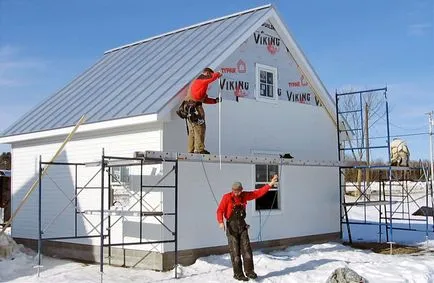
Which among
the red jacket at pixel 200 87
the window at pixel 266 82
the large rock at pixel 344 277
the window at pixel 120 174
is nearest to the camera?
the large rock at pixel 344 277

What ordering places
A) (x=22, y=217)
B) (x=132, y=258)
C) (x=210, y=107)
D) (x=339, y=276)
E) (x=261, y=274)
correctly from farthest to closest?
(x=22, y=217)
(x=210, y=107)
(x=132, y=258)
(x=261, y=274)
(x=339, y=276)

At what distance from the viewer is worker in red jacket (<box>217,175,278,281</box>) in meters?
10.9

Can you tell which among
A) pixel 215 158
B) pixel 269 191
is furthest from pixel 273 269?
pixel 269 191

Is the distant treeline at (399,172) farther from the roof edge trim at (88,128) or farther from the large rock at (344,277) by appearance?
the roof edge trim at (88,128)

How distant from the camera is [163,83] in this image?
13.5 metres

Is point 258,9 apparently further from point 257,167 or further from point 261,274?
point 261,274

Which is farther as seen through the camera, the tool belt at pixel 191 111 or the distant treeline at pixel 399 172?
the distant treeline at pixel 399 172

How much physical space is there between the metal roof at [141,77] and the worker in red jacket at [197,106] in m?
0.49

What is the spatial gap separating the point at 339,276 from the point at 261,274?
1714 millimetres

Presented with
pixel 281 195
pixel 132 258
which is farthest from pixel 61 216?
pixel 281 195

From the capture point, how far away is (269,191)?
50.7ft

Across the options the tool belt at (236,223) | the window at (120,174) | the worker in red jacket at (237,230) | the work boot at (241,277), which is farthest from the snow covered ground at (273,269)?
the window at (120,174)

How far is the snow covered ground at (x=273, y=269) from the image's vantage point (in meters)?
11.3

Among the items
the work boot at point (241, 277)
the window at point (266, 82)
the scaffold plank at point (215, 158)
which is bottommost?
the work boot at point (241, 277)
